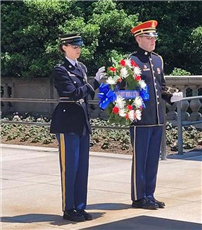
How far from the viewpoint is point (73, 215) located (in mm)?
7820

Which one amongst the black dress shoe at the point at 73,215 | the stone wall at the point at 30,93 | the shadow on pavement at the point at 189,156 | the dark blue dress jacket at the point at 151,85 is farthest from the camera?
the stone wall at the point at 30,93

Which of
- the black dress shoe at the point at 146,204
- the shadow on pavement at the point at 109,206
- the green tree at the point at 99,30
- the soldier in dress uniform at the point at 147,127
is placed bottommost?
the shadow on pavement at the point at 109,206

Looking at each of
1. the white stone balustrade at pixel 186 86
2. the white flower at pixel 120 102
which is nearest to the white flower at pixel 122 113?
the white flower at pixel 120 102

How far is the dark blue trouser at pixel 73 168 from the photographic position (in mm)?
7766

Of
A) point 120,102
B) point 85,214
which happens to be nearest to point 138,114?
point 120,102

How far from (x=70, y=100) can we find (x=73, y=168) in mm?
725

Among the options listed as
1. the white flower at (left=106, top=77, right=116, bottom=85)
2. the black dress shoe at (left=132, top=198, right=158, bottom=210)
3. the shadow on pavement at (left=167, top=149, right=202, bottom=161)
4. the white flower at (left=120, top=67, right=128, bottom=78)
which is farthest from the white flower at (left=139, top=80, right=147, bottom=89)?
the shadow on pavement at (left=167, top=149, right=202, bottom=161)

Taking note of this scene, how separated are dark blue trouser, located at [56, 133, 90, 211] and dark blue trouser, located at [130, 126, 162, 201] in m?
0.71

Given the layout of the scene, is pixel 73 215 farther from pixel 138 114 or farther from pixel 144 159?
pixel 138 114

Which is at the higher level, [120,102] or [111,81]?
[111,81]

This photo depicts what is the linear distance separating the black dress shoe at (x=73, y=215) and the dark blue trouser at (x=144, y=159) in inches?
32.6

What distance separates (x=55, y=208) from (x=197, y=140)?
17.4ft

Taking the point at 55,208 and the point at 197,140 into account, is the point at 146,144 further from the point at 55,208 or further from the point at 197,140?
the point at 197,140

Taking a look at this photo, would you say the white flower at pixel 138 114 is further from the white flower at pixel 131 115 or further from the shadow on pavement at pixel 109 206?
the shadow on pavement at pixel 109 206
